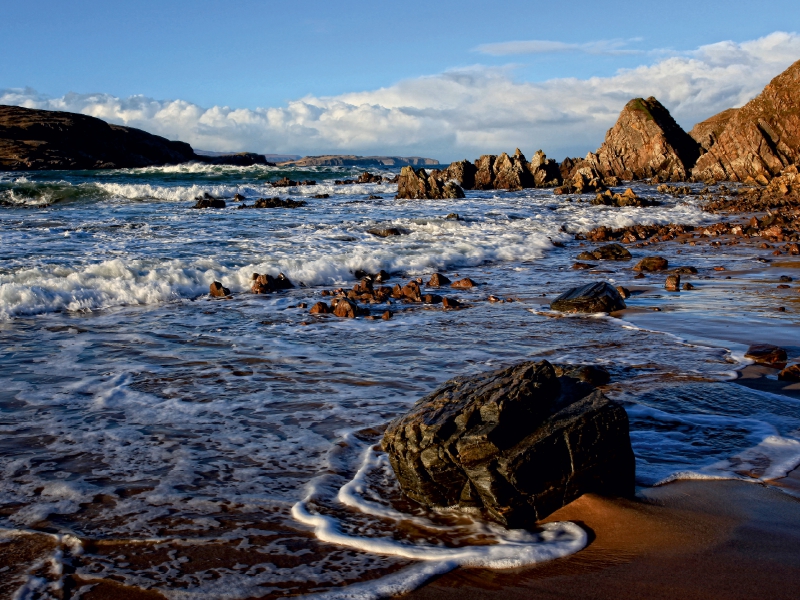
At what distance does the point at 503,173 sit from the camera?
4394 cm

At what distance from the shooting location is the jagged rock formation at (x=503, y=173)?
143 feet

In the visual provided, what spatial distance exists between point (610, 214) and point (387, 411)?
2031 centimetres

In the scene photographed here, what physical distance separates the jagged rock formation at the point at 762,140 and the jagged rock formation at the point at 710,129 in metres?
5.83

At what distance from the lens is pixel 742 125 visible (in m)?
52.4

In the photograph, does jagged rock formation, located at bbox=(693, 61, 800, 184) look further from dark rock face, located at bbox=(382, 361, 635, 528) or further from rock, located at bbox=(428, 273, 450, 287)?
dark rock face, located at bbox=(382, 361, 635, 528)

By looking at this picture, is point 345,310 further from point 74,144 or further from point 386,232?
point 74,144

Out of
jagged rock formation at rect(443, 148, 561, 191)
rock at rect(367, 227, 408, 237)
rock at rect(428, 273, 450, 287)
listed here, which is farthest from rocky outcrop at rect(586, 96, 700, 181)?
rock at rect(428, 273, 450, 287)

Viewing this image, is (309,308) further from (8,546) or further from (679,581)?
(679,581)

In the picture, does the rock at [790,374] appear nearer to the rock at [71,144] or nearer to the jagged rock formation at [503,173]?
the jagged rock formation at [503,173]

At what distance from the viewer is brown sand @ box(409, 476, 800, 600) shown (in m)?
2.60

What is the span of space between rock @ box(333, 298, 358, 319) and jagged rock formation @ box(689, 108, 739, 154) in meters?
59.5

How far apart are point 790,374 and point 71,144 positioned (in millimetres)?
81303

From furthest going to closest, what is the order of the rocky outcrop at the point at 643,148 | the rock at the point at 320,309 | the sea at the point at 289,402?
the rocky outcrop at the point at 643,148, the rock at the point at 320,309, the sea at the point at 289,402

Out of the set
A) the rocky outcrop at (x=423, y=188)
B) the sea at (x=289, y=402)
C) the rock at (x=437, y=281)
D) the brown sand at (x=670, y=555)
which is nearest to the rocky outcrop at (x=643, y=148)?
the rocky outcrop at (x=423, y=188)
